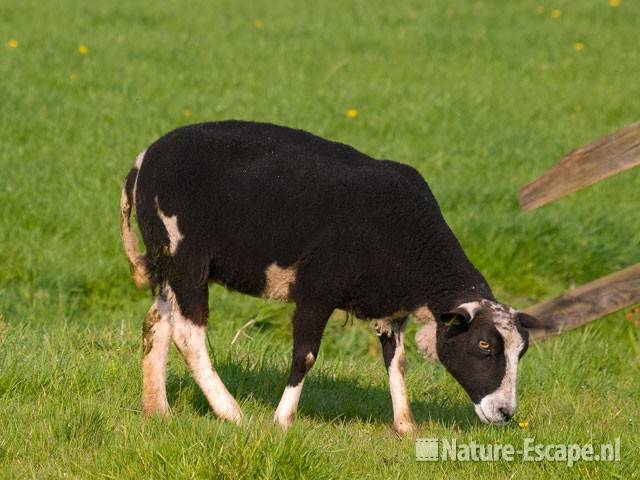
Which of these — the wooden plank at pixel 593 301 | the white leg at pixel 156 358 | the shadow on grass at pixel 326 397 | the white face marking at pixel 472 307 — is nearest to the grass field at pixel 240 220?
the shadow on grass at pixel 326 397

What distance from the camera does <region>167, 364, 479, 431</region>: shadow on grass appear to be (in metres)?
6.29

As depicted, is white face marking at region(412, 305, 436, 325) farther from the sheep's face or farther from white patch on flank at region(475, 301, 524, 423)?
white patch on flank at region(475, 301, 524, 423)

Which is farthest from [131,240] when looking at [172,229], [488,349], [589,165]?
[589,165]

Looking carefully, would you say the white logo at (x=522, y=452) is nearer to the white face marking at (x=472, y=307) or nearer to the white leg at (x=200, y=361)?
the white face marking at (x=472, y=307)

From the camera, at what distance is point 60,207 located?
389 inches

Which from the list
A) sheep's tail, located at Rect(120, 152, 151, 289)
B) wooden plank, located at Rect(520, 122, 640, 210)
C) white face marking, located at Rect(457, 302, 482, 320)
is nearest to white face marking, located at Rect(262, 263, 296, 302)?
sheep's tail, located at Rect(120, 152, 151, 289)

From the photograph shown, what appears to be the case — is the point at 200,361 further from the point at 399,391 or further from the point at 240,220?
the point at 399,391

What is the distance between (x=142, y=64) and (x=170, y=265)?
833 cm

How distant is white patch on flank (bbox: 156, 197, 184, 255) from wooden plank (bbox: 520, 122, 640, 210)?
2.19 metres

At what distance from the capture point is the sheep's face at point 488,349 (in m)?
5.62

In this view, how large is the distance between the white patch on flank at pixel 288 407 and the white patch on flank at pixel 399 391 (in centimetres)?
63

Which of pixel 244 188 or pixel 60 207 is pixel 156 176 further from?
pixel 60 207

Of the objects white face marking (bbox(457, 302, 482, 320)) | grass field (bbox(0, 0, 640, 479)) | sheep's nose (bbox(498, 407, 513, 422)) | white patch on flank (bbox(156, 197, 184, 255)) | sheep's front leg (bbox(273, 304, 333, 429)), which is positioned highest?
white patch on flank (bbox(156, 197, 184, 255))

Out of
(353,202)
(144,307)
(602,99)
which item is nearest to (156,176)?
(353,202)
